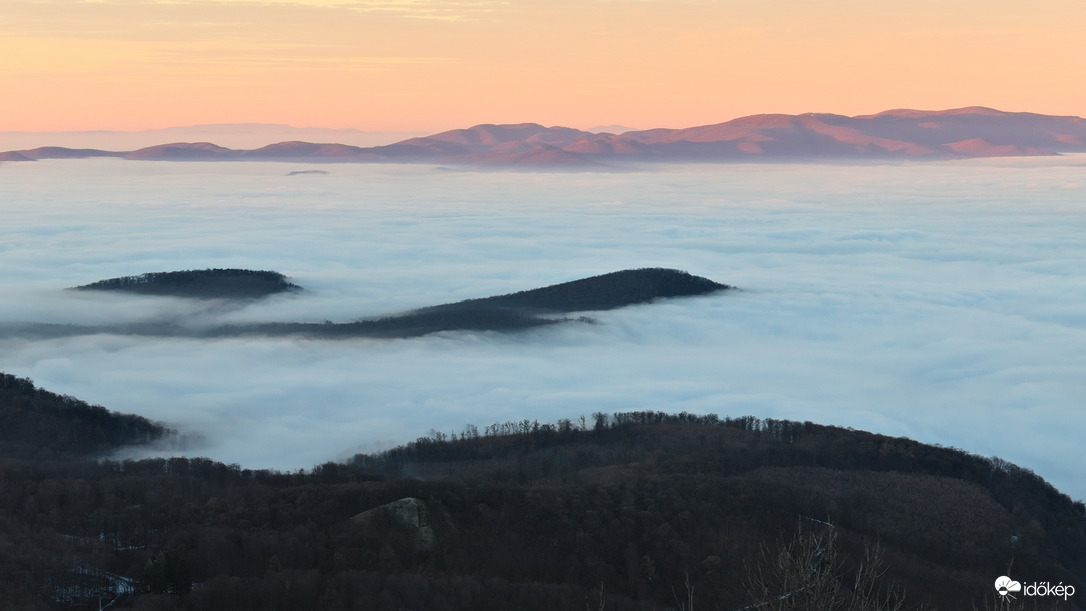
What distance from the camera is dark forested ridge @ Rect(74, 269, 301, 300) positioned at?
175 m

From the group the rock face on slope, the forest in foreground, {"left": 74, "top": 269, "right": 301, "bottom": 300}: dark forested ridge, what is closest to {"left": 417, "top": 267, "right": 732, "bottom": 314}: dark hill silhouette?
{"left": 74, "top": 269, "right": 301, "bottom": 300}: dark forested ridge

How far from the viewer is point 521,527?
5428cm

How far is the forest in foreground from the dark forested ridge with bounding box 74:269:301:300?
97650 millimetres

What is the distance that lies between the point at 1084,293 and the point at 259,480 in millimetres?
175516

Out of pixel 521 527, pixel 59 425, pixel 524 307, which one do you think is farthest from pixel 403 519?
pixel 524 307

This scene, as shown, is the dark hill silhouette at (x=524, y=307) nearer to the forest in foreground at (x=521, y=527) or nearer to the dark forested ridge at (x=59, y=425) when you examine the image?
the dark forested ridge at (x=59, y=425)

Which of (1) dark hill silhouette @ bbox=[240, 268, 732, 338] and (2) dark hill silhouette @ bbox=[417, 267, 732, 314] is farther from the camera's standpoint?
(2) dark hill silhouette @ bbox=[417, 267, 732, 314]

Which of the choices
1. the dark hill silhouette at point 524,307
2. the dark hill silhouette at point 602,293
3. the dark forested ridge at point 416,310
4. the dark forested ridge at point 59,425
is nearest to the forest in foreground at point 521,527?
the dark forested ridge at point 59,425

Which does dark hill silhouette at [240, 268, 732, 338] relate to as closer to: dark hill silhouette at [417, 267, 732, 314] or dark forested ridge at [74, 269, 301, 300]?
dark hill silhouette at [417, 267, 732, 314]

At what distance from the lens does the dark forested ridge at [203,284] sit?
175 metres

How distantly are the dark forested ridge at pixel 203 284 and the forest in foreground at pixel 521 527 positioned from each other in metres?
97.6

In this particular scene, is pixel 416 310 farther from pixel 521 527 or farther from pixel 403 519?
pixel 403 519

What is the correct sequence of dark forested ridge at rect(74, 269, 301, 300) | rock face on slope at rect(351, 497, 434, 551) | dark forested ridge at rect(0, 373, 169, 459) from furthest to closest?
dark forested ridge at rect(74, 269, 301, 300)
dark forested ridge at rect(0, 373, 169, 459)
rock face on slope at rect(351, 497, 434, 551)

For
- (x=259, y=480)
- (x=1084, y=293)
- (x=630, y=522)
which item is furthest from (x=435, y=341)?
(x=1084, y=293)
